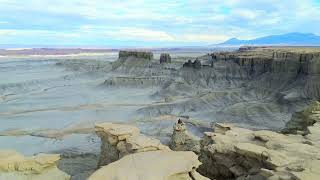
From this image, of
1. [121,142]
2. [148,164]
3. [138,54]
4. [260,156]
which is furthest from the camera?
[138,54]

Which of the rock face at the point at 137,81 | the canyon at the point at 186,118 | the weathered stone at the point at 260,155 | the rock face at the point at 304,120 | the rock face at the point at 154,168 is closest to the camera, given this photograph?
the rock face at the point at 154,168

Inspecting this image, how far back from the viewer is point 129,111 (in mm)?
43031

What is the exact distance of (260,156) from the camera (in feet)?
48.3

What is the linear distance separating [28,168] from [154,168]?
345 centimetres

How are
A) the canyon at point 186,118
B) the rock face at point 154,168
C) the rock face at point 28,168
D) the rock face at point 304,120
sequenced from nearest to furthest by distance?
the rock face at point 154,168, the rock face at point 28,168, the canyon at point 186,118, the rock face at point 304,120

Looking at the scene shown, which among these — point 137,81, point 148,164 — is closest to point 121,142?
point 148,164

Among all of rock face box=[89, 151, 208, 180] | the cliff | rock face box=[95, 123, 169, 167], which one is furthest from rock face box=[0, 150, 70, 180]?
rock face box=[95, 123, 169, 167]

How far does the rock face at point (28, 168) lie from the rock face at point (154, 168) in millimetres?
1775

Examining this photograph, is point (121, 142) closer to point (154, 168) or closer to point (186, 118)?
point (154, 168)

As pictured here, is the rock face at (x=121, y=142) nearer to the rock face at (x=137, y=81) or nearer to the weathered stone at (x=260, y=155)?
the weathered stone at (x=260, y=155)

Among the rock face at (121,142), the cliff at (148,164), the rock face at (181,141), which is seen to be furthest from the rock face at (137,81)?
the cliff at (148,164)

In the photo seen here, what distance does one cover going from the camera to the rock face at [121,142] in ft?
51.5

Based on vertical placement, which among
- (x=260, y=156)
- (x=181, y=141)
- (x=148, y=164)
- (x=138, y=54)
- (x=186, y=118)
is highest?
(x=148, y=164)

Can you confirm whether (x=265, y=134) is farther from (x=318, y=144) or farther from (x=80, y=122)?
(x=80, y=122)
